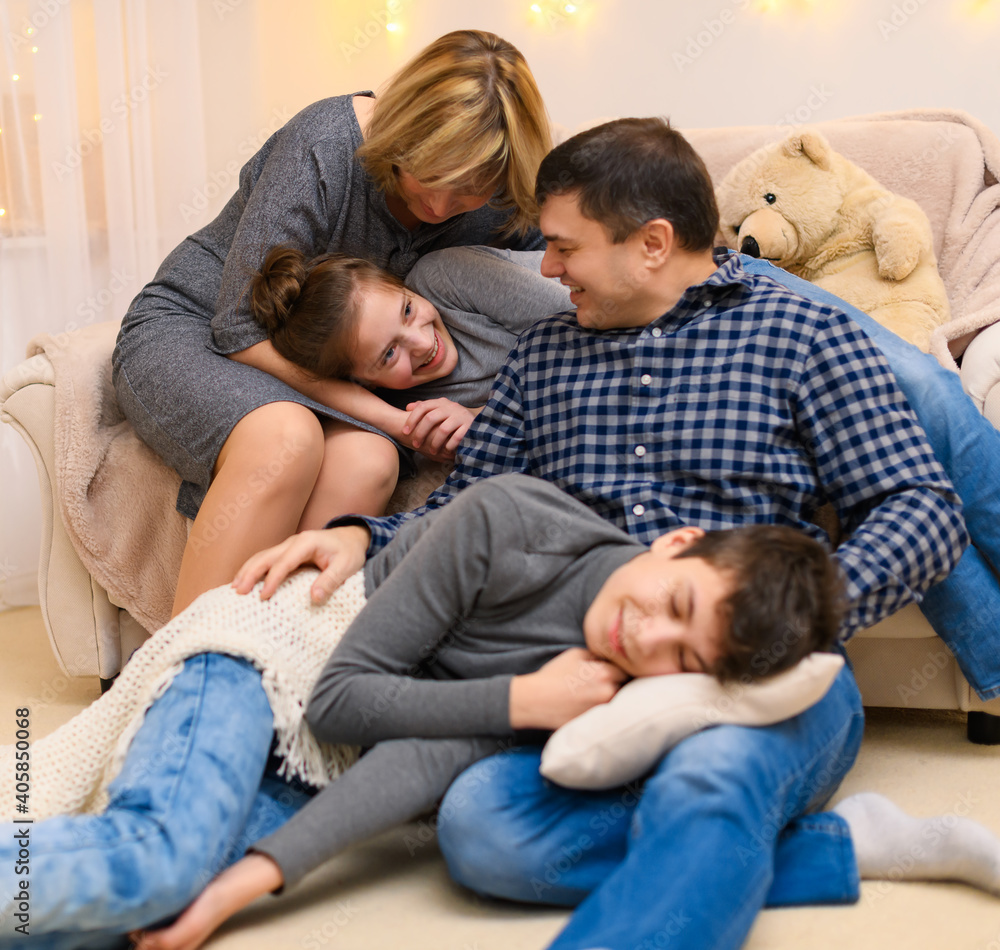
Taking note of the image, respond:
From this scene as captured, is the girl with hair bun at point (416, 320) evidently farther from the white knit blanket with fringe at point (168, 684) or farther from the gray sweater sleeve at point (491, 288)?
the white knit blanket with fringe at point (168, 684)

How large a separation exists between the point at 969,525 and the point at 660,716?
61 cm

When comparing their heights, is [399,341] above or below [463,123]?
below

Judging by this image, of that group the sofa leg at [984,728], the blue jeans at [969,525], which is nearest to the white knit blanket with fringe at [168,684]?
the blue jeans at [969,525]

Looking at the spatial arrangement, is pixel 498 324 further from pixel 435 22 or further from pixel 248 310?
pixel 435 22

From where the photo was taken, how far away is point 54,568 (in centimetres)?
157

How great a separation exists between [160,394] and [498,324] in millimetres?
541

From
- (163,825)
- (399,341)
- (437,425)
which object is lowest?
(163,825)

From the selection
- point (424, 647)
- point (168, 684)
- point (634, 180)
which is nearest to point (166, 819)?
point (168, 684)

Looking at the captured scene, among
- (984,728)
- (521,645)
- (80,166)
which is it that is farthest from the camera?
(80,166)

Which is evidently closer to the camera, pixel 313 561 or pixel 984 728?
pixel 313 561

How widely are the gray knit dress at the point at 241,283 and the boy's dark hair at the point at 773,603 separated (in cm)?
73

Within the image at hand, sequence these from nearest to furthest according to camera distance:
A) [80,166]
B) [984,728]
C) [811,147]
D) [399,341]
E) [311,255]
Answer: [984,728], [399,341], [311,255], [811,147], [80,166]

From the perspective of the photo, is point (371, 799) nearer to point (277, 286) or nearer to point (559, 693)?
point (559, 693)

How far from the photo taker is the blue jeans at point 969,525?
1.20 metres
